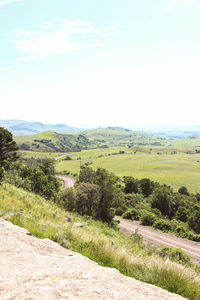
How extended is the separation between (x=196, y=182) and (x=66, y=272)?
516 ft

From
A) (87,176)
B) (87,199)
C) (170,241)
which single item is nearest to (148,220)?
(170,241)

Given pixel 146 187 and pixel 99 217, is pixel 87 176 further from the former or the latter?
pixel 146 187

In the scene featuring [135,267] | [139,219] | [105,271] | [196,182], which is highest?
[105,271]

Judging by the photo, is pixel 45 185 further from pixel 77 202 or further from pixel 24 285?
pixel 24 285

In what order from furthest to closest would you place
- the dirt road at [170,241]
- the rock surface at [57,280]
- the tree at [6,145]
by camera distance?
the tree at [6,145]
the dirt road at [170,241]
the rock surface at [57,280]

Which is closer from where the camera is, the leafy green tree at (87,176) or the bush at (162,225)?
the bush at (162,225)

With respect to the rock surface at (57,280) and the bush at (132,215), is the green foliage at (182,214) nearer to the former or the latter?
the bush at (132,215)

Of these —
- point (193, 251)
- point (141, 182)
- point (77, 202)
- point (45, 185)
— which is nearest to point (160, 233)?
point (193, 251)

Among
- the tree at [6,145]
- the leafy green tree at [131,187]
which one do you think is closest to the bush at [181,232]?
the tree at [6,145]

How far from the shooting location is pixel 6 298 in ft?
10.0

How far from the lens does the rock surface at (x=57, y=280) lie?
3.37m

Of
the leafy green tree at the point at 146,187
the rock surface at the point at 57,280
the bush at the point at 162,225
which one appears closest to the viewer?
the rock surface at the point at 57,280

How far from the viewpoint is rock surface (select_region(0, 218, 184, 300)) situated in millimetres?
3371

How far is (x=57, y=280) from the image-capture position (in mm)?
3867
